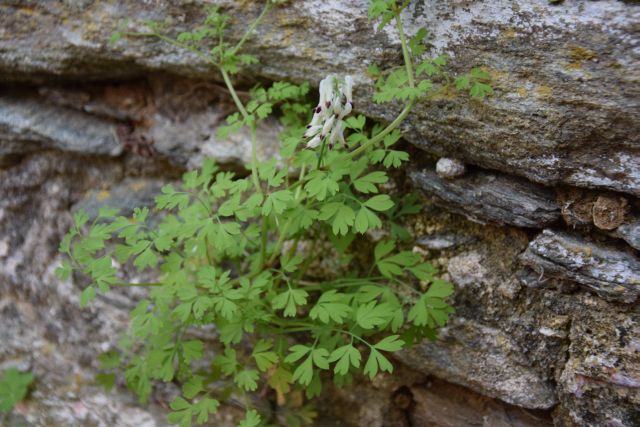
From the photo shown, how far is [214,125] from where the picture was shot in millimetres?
3365

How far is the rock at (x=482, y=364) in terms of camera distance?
2.58m

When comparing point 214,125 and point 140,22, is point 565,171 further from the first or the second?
point 140,22

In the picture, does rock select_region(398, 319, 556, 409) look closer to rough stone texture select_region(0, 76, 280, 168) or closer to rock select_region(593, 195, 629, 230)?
rock select_region(593, 195, 629, 230)

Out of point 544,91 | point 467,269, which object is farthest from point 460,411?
point 544,91

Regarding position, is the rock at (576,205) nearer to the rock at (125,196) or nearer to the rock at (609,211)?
the rock at (609,211)

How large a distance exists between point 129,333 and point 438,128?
2.18 meters

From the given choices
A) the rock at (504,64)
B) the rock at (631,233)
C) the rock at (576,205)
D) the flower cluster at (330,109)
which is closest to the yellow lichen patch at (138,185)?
the rock at (504,64)

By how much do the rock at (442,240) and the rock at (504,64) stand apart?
391mm

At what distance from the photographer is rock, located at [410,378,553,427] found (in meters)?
2.71

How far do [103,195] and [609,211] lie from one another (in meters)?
2.85

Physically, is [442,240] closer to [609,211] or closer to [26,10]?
[609,211]

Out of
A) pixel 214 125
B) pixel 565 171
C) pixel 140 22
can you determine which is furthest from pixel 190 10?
pixel 565 171

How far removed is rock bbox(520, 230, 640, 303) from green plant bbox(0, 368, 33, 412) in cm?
293

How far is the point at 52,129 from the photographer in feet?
11.6
